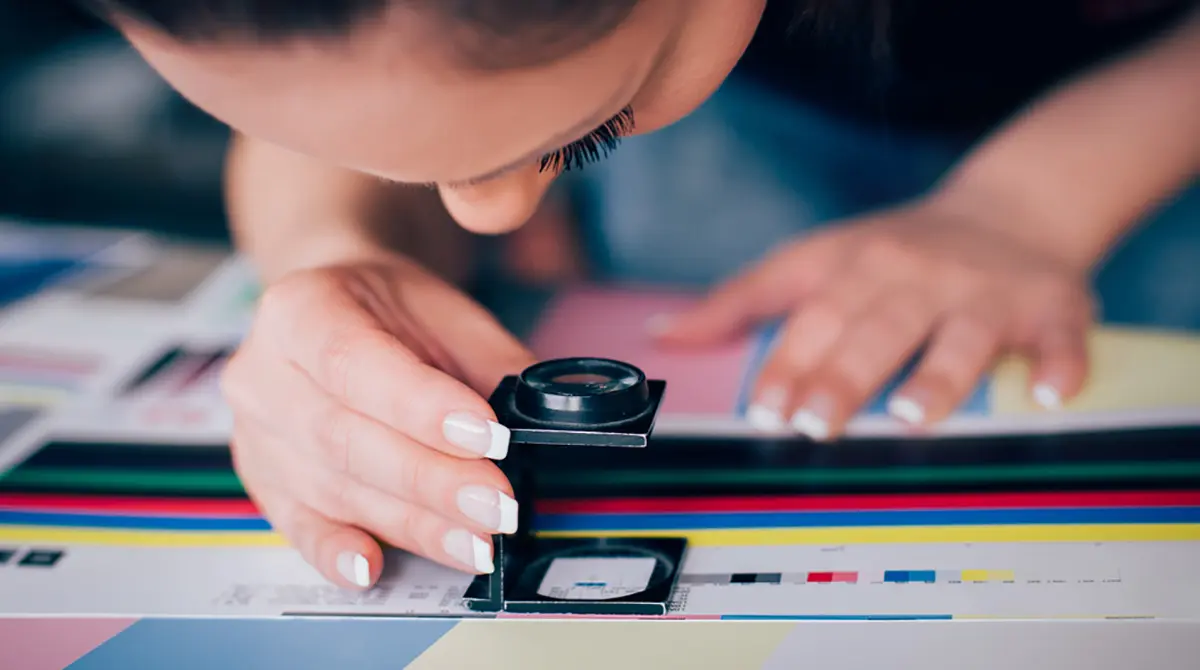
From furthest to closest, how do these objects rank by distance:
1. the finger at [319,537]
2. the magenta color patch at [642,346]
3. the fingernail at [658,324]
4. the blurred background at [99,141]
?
the blurred background at [99,141] < the fingernail at [658,324] < the magenta color patch at [642,346] < the finger at [319,537]

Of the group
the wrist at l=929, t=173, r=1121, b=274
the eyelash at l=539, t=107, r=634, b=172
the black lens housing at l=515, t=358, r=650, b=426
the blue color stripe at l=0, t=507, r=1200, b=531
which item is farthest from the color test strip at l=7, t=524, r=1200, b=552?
the wrist at l=929, t=173, r=1121, b=274

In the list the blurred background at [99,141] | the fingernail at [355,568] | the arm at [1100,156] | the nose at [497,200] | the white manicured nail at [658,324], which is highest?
the blurred background at [99,141]

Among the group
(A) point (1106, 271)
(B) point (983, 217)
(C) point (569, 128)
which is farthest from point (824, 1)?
(A) point (1106, 271)

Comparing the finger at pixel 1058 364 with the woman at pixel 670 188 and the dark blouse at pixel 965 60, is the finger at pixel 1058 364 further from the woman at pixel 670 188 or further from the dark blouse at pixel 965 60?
the dark blouse at pixel 965 60

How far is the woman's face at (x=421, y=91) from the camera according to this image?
1.24ft

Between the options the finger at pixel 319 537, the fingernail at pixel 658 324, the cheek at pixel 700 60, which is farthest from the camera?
the fingernail at pixel 658 324

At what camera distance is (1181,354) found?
818 mm

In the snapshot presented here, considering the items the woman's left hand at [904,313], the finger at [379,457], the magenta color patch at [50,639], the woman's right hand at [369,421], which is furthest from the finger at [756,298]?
the magenta color patch at [50,639]

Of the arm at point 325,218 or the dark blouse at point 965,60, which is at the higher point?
the dark blouse at point 965,60

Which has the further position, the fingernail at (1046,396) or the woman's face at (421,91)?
the fingernail at (1046,396)

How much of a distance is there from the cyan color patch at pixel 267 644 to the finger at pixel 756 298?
393mm

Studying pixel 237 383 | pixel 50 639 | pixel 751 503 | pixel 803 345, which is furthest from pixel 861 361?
pixel 50 639

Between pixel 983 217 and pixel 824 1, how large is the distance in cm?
40

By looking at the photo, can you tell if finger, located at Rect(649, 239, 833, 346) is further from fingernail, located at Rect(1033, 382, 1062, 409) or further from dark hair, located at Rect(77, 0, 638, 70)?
dark hair, located at Rect(77, 0, 638, 70)
